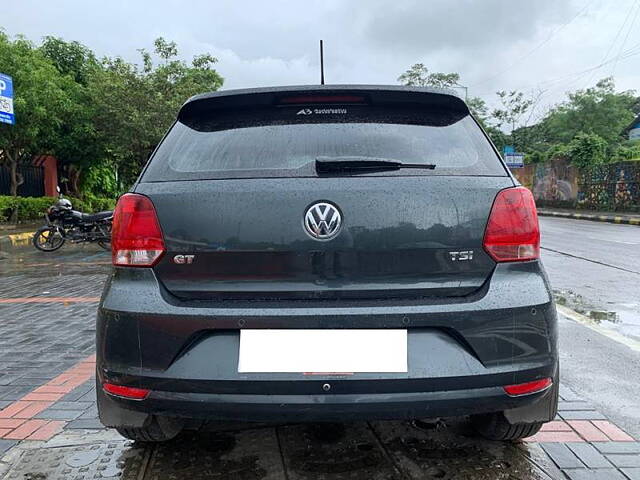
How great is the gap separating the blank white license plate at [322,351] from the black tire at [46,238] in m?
10.5

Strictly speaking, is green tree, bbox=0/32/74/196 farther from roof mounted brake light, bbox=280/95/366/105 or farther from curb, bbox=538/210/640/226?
curb, bbox=538/210/640/226

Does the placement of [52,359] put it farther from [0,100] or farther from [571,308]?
[0,100]

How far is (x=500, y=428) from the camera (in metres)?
2.32

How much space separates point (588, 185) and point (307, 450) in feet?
83.5

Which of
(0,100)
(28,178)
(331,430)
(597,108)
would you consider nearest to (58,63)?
(28,178)

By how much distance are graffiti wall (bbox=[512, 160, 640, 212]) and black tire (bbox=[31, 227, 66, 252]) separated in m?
20.8

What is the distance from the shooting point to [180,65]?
707 inches

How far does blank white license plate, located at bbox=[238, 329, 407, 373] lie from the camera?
1.77 m

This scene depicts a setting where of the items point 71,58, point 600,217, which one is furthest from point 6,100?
point 600,217

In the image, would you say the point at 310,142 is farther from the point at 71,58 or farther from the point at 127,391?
the point at 71,58

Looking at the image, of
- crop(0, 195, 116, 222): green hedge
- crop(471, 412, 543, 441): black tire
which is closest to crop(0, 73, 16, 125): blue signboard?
crop(0, 195, 116, 222): green hedge

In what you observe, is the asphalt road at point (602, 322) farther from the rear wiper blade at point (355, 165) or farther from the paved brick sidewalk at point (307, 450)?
the rear wiper blade at point (355, 165)

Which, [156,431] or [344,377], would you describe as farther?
[156,431]

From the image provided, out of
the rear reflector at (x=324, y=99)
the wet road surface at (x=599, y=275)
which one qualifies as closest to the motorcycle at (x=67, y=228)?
the wet road surface at (x=599, y=275)
